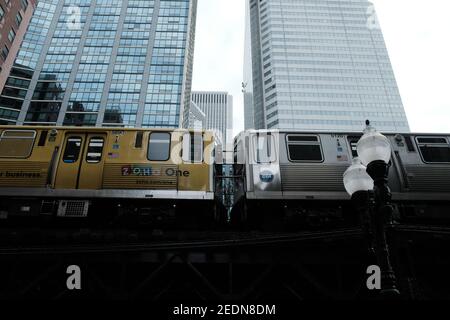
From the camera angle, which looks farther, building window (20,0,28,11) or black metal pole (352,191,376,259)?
building window (20,0,28,11)

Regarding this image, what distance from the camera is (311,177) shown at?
9125 millimetres

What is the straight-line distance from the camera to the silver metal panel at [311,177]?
353 inches

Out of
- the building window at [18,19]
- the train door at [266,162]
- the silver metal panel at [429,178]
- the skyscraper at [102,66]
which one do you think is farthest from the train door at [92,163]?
the skyscraper at [102,66]

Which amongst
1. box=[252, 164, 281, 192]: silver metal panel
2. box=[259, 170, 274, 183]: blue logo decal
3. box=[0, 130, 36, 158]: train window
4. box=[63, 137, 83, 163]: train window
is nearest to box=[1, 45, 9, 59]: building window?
box=[0, 130, 36, 158]: train window

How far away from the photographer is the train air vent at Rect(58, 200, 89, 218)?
27.3ft

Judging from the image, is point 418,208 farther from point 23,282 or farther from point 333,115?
point 333,115

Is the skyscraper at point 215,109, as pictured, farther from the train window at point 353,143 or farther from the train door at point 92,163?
the train door at point 92,163

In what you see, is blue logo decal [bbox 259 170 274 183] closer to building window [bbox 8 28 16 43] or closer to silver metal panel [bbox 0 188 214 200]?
silver metal panel [bbox 0 188 214 200]

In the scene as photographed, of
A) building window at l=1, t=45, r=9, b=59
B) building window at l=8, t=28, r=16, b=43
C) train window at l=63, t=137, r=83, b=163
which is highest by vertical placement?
building window at l=8, t=28, r=16, b=43

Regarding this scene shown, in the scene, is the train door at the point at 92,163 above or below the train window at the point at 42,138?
below

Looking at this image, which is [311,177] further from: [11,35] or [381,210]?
[11,35]

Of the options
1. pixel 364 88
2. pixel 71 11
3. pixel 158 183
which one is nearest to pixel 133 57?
pixel 71 11

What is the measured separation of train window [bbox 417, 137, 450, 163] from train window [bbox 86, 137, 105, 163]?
9778 millimetres

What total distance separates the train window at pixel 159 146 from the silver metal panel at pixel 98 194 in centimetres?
109
